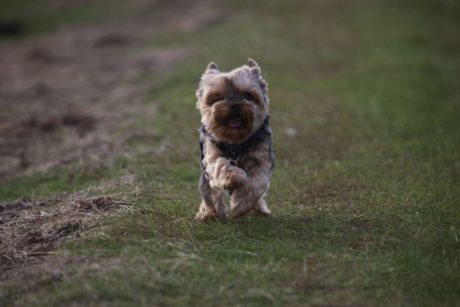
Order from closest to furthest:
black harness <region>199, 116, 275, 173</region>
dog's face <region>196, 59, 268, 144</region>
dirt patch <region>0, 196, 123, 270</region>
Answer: dirt patch <region>0, 196, 123, 270</region>
dog's face <region>196, 59, 268, 144</region>
black harness <region>199, 116, 275, 173</region>

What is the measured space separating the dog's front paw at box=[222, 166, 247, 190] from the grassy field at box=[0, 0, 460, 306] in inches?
17.9

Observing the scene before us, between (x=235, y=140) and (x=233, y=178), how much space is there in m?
0.50

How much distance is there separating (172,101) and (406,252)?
10557 millimetres

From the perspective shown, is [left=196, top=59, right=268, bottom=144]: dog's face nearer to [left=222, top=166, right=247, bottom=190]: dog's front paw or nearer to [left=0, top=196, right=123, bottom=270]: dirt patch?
[left=222, top=166, right=247, bottom=190]: dog's front paw

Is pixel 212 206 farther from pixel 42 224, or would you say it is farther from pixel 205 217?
pixel 42 224

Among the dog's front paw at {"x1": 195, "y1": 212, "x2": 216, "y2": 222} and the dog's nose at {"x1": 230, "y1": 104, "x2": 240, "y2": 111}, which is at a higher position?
the dog's nose at {"x1": 230, "y1": 104, "x2": 240, "y2": 111}

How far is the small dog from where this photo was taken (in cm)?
761

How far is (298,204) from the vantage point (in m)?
8.92

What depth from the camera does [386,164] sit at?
1100cm

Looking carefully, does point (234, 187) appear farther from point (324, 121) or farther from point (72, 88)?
point (72, 88)

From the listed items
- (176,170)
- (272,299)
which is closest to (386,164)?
(176,170)

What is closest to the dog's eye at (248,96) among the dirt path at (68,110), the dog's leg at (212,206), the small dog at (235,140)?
the small dog at (235,140)

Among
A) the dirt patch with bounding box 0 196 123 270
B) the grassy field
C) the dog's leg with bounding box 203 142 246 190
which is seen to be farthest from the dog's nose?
the dirt patch with bounding box 0 196 123 270

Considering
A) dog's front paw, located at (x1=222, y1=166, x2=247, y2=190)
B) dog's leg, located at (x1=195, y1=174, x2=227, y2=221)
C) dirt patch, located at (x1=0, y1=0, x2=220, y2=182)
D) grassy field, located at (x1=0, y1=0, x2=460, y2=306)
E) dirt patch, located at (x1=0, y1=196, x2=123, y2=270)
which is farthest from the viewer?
dirt patch, located at (x1=0, y1=0, x2=220, y2=182)
